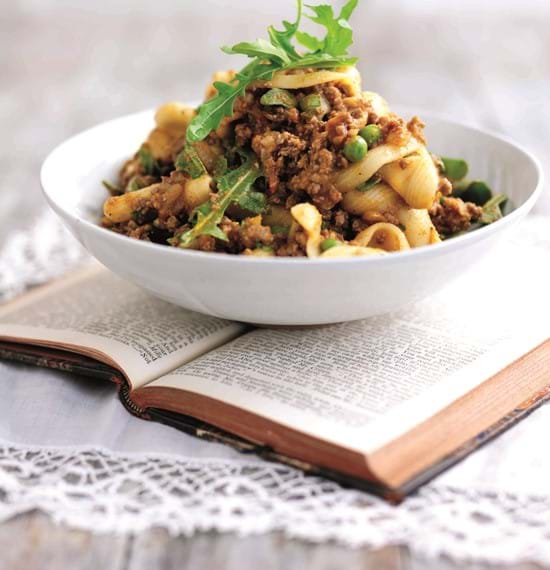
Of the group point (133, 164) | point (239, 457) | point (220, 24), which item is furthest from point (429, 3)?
point (239, 457)

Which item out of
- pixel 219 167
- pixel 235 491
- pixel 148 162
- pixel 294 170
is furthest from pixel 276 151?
pixel 235 491

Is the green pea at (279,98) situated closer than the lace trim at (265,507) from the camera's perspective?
No

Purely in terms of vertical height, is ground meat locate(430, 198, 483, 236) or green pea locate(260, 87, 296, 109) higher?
green pea locate(260, 87, 296, 109)

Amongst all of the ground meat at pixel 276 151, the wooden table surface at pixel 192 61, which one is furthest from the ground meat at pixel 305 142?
the wooden table surface at pixel 192 61

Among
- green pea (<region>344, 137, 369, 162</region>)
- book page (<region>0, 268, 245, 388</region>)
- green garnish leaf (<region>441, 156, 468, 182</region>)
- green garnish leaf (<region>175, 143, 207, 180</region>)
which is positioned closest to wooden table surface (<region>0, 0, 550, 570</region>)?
book page (<region>0, 268, 245, 388</region>)

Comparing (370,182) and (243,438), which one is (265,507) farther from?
(370,182)

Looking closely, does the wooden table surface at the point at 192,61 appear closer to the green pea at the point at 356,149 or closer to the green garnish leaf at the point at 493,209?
the green garnish leaf at the point at 493,209

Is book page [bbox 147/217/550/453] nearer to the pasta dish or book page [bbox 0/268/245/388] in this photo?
book page [bbox 0/268/245/388]
